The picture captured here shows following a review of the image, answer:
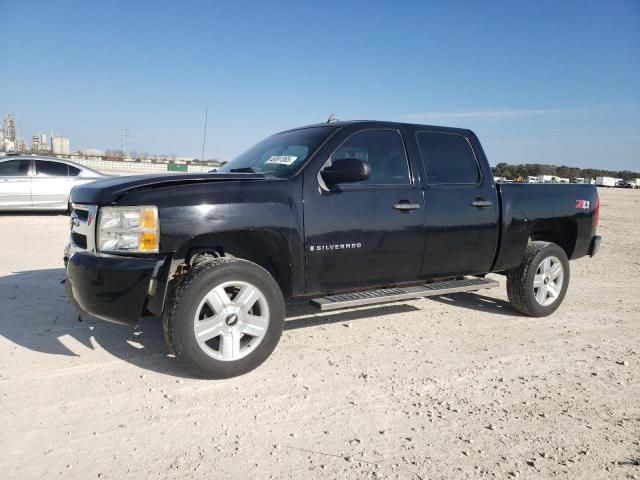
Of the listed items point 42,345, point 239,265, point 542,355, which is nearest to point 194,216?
point 239,265

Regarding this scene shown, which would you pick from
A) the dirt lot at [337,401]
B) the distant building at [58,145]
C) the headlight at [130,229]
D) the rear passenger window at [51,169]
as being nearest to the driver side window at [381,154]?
the dirt lot at [337,401]

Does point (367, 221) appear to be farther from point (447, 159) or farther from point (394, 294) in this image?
point (447, 159)

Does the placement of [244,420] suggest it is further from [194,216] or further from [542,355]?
[542,355]

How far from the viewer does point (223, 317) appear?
11.1 feet

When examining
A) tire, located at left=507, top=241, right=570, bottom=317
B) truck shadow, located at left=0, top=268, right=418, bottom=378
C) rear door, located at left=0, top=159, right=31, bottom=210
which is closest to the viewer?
truck shadow, located at left=0, top=268, right=418, bottom=378

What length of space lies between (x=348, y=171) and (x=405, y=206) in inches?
29.7

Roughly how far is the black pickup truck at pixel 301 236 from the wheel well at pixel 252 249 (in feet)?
0.04

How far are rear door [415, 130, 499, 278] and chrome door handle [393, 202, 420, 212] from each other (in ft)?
0.48

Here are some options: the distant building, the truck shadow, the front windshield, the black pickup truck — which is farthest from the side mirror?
the distant building

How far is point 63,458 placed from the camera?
241 cm

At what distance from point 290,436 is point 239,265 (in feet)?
4.02

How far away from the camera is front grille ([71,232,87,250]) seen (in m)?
3.50

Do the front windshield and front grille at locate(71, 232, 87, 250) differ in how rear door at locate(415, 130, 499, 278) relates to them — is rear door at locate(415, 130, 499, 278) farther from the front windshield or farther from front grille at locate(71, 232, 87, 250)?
front grille at locate(71, 232, 87, 250)

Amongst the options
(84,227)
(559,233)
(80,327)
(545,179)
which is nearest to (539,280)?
(559,233)
